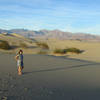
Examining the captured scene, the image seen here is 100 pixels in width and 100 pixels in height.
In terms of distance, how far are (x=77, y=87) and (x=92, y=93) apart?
90cm

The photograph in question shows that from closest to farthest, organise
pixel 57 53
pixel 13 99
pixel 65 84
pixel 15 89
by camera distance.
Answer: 1. pixel 13 99
2. pixel 15 89
3. pixel 65 84
4. pixel 57 53

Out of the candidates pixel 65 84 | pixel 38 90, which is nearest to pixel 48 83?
pixel 65 84

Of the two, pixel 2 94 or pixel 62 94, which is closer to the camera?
pixel 2 94

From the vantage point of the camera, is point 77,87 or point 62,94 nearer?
point 62,94

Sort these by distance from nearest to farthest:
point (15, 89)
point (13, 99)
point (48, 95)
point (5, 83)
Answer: point (13, 99), point (48, 95), point (15, 89), point (5, 83)

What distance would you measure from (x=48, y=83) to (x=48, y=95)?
193cm

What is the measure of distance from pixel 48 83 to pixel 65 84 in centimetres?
69

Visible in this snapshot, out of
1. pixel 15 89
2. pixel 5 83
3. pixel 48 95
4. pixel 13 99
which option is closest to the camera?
pixel 13 99

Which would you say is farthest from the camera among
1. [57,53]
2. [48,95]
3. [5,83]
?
[57,53]

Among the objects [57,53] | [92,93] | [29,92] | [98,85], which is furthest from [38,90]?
[57,53]

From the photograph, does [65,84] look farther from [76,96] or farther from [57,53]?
[57,53]

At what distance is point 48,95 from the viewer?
262 inches

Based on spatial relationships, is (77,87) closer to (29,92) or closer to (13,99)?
(29,92)

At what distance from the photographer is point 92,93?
7.39 m
